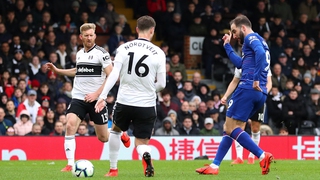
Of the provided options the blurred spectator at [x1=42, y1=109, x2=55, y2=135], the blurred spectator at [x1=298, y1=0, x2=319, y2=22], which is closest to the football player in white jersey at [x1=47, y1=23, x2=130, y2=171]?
the blurred spectator at [x1=42, y1=109, x2=55, y2=135]

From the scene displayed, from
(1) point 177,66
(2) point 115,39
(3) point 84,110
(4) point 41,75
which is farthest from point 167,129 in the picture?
(3) point 84,110

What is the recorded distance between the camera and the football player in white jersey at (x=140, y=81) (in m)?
11.7

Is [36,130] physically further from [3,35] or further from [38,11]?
[38,11]

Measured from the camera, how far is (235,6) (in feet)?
97.6

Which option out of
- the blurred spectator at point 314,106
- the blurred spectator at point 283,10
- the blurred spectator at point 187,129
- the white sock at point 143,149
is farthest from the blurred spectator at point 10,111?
the blurred spectator at point 283,10

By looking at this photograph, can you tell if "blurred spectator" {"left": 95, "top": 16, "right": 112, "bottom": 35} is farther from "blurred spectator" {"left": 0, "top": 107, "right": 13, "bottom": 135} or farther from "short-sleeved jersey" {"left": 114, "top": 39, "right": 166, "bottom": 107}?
"short-sleeved jersey" {"left": 114, "top": 39, "right": 166, "bottom": 107}

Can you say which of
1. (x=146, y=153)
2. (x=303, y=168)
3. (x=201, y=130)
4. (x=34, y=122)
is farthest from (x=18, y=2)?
(x=146, y=153)

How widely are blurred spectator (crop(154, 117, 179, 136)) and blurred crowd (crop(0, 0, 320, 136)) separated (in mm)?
26

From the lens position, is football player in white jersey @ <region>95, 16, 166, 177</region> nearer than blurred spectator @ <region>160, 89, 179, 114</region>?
Yes

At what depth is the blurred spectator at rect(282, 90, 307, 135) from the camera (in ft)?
79.2

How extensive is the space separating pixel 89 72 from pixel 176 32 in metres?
13.3

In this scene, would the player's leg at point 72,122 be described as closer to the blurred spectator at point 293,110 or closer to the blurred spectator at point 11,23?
the blurred spectator at point 11,23

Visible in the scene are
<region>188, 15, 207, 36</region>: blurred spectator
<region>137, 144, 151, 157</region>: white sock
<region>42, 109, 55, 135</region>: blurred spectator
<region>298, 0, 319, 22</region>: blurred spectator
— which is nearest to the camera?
<region>137, 144, 151, 157</region>: white sock

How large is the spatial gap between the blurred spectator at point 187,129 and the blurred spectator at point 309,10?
29.8 feet
